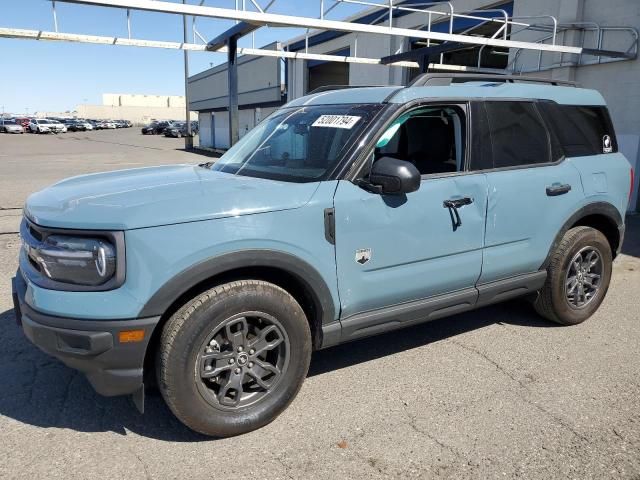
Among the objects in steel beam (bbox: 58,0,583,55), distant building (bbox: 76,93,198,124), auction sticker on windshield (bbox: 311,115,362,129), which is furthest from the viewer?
distant building (bbox: 76,93,198,124)

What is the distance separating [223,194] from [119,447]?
145 cm

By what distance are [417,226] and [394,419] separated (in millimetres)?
1170

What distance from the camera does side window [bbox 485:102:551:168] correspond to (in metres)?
3.80

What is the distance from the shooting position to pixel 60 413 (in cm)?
308

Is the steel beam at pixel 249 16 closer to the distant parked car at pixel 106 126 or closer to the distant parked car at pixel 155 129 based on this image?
the distant parked car at pixel 155 129

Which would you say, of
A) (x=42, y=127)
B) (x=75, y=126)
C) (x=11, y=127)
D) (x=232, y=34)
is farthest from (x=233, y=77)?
(x=75, y=126)

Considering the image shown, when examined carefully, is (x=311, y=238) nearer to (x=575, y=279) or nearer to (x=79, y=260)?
(x=79, y=260)

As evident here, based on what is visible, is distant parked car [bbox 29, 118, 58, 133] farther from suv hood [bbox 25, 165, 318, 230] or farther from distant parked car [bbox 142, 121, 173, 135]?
suv hood [bbox 25, 165, 318, 230]

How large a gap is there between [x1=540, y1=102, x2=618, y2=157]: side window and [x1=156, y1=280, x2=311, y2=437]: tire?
270 centimetres

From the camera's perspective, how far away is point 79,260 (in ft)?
8.23

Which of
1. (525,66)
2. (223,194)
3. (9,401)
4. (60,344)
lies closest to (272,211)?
(223,194)

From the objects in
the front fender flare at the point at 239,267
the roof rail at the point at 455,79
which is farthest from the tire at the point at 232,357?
the roof rail at the point at 455,79

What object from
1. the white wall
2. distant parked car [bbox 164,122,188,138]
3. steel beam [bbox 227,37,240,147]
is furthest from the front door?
the white wall

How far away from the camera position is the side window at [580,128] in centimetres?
419
